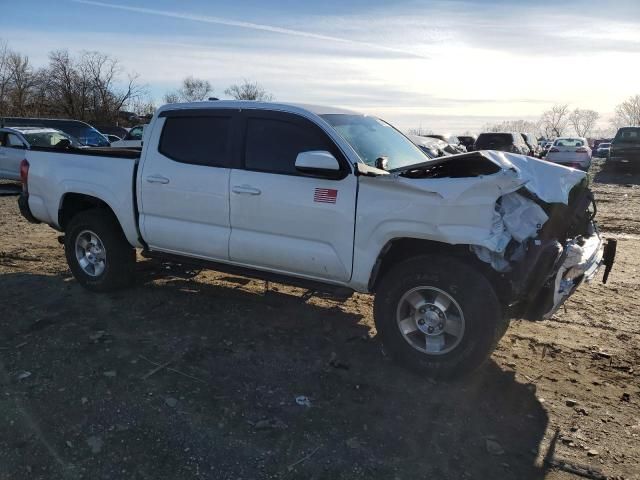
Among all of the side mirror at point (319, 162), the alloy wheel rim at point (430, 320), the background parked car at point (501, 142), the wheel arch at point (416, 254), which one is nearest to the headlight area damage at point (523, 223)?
the wheel arch at point (416, 254)

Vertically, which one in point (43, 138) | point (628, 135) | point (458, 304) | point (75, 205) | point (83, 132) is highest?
point (628, 135)

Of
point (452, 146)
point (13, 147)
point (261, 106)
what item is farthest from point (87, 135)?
point (261, 106)

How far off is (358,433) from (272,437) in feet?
1.71

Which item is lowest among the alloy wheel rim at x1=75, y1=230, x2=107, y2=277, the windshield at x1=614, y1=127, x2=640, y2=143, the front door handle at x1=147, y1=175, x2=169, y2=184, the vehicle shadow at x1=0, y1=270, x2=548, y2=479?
the vehicle shadow at x1=0, y1=270, x2=548, y2=479

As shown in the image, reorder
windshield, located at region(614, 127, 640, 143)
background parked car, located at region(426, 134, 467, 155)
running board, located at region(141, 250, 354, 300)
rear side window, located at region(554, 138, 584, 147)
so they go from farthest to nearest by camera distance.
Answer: rear side window, located at region(554, 138, 584, 147) < windshield, located at region(614, 127, 640, 143) < background parked car, located at region(426, 134, 467, 155) < running board, located at region(141, 250, 354, 300)

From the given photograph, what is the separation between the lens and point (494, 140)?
22.2 metres

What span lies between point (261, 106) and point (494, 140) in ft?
63.8

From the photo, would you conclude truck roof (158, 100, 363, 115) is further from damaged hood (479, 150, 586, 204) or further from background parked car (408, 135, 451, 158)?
damaged hood (479, 150, 586, 204)

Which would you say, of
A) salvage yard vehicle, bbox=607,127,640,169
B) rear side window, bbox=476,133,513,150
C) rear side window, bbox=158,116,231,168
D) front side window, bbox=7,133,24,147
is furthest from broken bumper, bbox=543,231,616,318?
salvage yard vehicle, bbox=607,127,640,169

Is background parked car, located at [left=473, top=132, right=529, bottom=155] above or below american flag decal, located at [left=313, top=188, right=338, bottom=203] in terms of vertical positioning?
above

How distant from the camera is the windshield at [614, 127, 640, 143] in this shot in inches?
878

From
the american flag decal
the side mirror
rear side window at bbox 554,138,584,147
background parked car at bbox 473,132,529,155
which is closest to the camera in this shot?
the side mirror

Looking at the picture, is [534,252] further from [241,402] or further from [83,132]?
[83,132]

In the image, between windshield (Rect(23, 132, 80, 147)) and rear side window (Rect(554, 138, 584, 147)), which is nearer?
windshield (Rect(23, 132, 80, 147))
